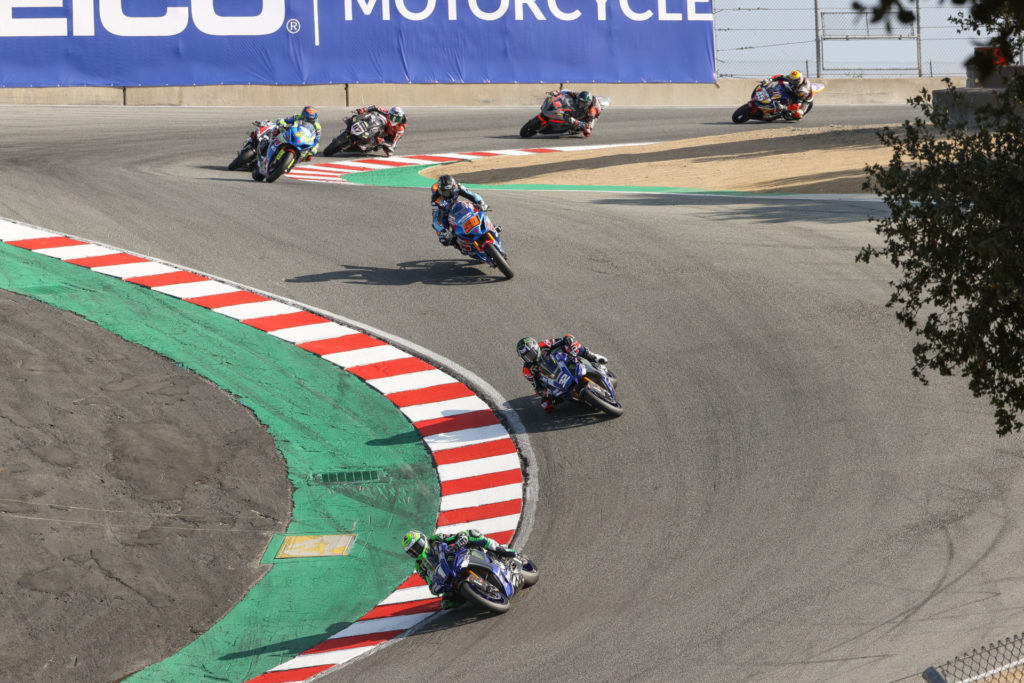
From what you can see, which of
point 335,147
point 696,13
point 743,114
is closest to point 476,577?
point 335,147

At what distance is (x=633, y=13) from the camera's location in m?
37.9

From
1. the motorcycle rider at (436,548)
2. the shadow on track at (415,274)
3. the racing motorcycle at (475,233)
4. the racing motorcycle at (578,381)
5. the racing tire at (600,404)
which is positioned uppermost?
the racing motorcycle at (475,233)

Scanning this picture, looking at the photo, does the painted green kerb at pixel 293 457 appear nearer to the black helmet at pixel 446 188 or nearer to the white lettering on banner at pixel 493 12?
the black helmet at pixel 446 188

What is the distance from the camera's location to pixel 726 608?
10711 mm

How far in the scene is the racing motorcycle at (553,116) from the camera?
32.8m

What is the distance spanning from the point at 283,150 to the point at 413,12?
42.1 ft

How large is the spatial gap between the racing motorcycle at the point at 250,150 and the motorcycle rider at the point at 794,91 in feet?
51.8

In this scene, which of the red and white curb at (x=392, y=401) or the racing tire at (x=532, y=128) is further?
the racing tire at (x=532, y=128)

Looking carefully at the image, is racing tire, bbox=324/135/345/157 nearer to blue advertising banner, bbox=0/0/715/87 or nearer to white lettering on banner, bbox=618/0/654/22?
blue advertising banner, bbox=0/0/715/87

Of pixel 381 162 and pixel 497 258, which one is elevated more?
pixel 381 162

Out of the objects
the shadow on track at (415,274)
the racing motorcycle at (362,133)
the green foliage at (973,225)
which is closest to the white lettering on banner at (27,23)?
the racing motorcycle at (362,133)

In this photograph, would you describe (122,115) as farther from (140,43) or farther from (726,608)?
(726,608)

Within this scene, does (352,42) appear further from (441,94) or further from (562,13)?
(562,13)

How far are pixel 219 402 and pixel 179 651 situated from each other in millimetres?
5304
